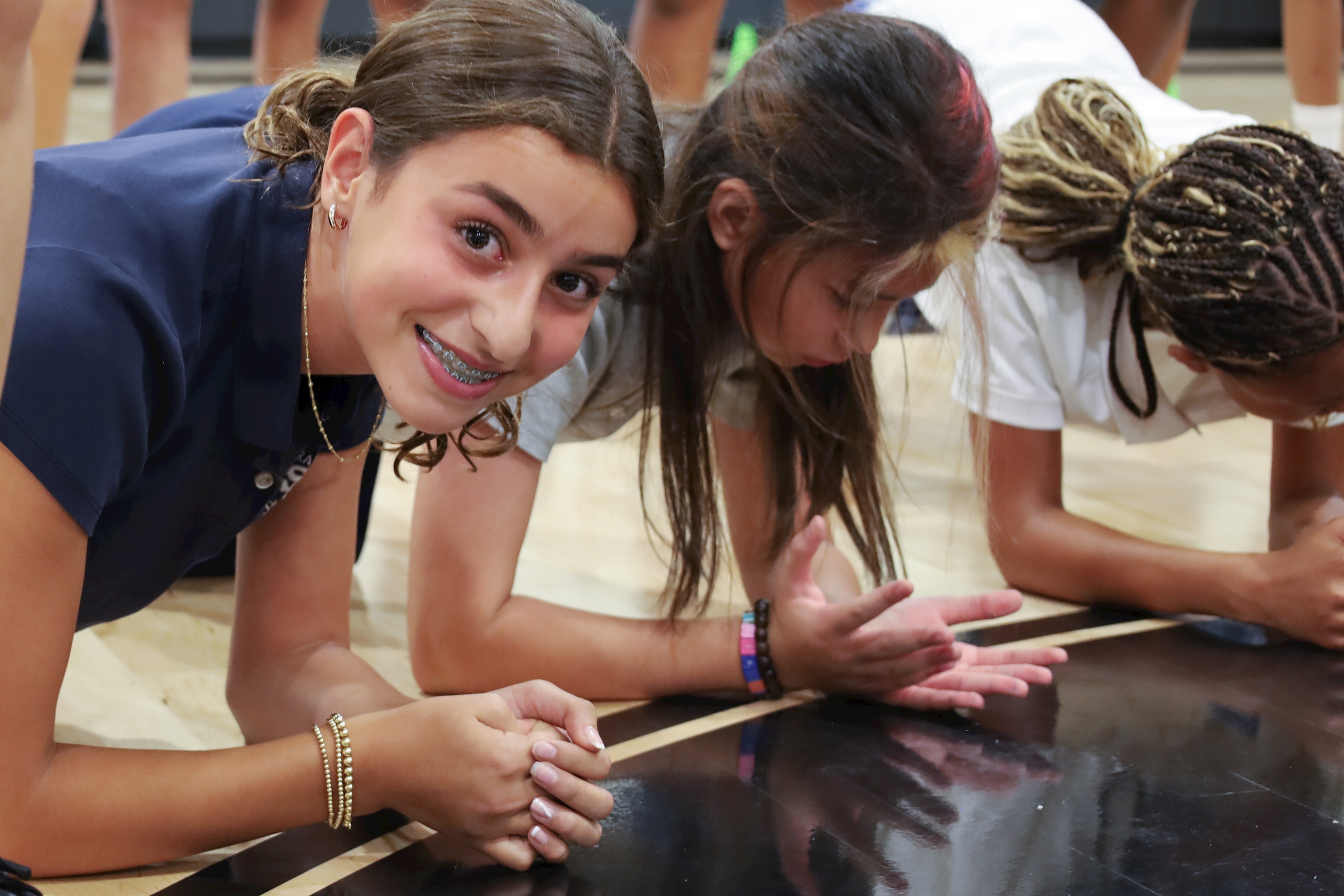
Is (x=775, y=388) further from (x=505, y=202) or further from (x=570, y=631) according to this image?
(x=505, y=202)

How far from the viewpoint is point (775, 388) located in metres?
1.39

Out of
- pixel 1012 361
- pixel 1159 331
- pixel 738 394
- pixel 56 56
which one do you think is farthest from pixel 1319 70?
pixel 56 56

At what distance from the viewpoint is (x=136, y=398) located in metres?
0.88

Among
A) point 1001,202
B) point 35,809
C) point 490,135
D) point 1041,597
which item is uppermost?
point 490,135

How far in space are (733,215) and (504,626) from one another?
43cm

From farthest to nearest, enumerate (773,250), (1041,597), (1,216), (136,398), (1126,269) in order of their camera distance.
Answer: (1041,597)
(1126,269)
(773,250)
(136,398)
(1,216)

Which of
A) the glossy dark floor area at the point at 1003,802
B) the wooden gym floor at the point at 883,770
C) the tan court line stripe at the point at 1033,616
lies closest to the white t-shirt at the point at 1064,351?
the wooden gym floor at the point at 883,770

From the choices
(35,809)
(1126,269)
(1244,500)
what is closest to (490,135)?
(35,809)

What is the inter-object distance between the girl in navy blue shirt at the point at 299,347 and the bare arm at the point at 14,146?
0.39 metres

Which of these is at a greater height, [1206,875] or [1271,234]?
[1271,234]

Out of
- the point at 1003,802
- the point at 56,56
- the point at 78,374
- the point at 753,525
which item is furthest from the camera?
the point at 56,56

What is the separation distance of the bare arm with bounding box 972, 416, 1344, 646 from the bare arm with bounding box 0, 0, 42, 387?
1214 mm

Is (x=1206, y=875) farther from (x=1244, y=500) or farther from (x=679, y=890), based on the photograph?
(x=1244, y=500)

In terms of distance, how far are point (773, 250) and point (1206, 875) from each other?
0.61 meters
